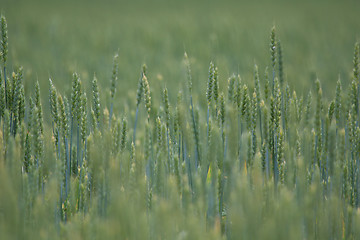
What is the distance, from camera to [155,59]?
6.12 meters

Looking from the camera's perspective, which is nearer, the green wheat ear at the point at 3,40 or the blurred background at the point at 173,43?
the green wheat ear at the point at 3,40

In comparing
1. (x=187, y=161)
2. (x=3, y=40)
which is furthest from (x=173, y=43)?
(x=187, y=161)

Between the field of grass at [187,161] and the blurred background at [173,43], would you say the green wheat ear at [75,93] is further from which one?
the blurred background at [173,43]

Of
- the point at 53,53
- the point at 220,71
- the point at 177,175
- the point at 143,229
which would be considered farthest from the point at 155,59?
the point at 143,229

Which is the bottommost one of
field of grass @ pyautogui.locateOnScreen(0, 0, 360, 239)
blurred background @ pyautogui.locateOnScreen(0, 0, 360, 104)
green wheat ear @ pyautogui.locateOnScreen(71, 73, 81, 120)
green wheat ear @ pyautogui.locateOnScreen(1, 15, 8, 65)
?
field of grass @ pyautogui.locateOnScreen(0, 0, 360, 239)

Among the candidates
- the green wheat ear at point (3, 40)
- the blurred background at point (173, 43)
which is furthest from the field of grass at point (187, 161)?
the blurred background at point (173, 43)

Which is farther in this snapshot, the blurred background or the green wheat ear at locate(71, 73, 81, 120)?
the blurred background

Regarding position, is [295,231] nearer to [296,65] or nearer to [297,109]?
[297,109]

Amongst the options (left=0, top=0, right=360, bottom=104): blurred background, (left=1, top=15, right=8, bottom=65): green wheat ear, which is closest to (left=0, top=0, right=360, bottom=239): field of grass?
(left=1, top=15, right=8, bottom=65): green wheat ear

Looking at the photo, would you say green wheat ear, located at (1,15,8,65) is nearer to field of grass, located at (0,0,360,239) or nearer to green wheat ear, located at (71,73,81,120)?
field of grass, located at (0,0,360,239)

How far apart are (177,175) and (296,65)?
4.64 m

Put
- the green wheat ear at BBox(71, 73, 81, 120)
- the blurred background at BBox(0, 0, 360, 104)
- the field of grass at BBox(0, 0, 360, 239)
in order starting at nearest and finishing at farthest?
the field of grass at BBox(0, 0, 360, 239)
the green wheat ear at BBox(71, 73, 81, 120)
the blurred background at BBox(0, 0, 360, 104)

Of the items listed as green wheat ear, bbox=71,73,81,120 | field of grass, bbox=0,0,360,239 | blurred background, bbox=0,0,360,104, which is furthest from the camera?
blurred background, bbox=0,0,360,104

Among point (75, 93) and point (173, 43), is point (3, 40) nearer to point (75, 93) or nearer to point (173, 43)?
point (75, 93)
